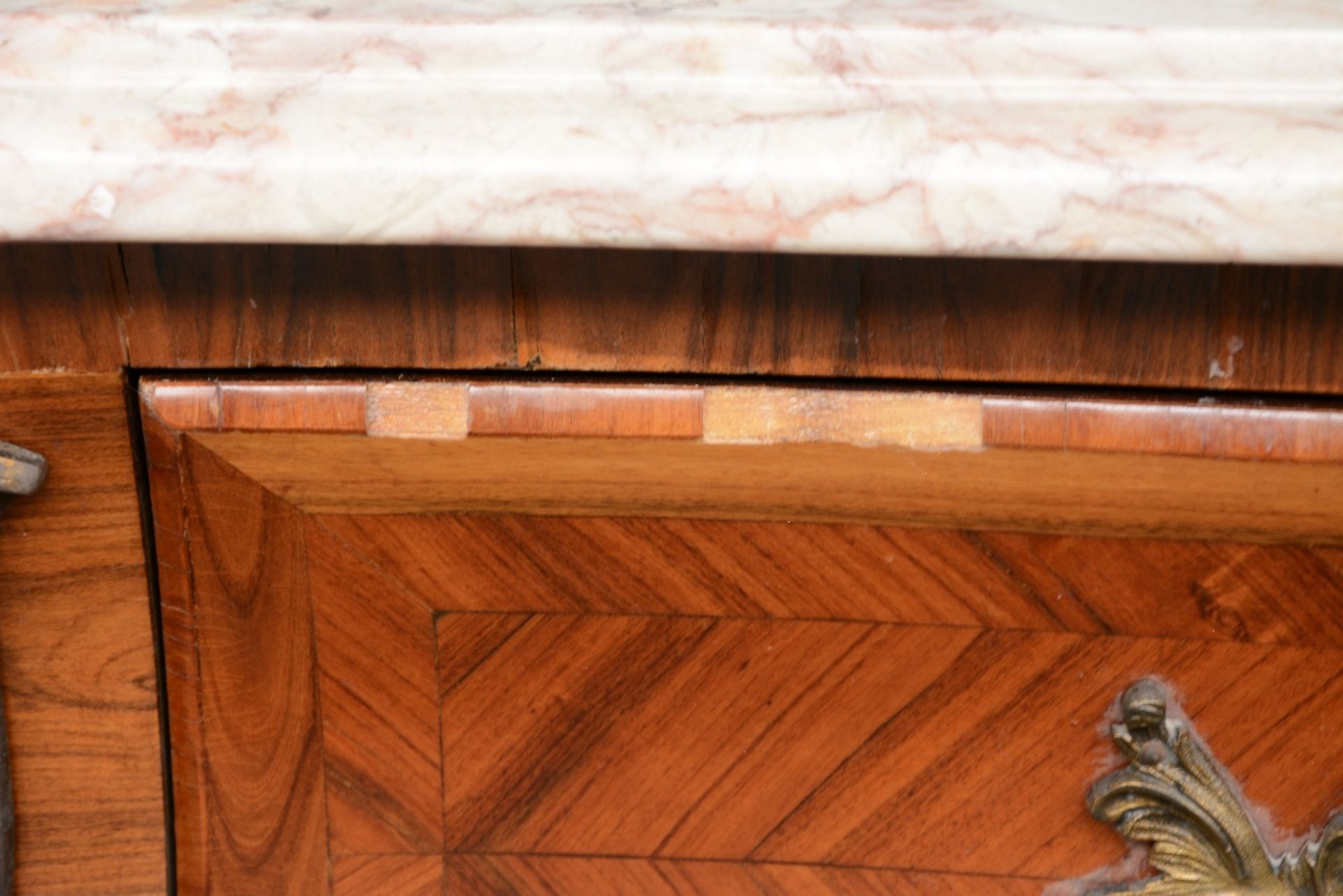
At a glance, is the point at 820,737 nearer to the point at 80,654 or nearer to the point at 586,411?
the point at 586,411

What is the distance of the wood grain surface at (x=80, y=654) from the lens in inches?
12.5

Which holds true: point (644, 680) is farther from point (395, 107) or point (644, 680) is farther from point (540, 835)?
point (395, 107)

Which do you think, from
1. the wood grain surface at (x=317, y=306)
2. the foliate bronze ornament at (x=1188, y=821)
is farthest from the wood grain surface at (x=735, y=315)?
the foliate bronze ornament at (x=1188, y=821)

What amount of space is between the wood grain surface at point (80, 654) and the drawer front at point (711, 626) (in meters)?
0.01

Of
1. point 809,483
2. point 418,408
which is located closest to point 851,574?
point 809,483

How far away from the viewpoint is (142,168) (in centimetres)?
26

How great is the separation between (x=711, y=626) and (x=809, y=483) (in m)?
0.06

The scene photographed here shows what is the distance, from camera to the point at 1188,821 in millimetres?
337

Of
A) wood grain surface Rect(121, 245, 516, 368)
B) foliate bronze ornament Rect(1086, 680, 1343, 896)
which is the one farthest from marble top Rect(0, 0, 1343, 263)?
foliate bronze ornament Rect(1086, 680, 1343, 896)

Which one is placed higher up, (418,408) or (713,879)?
(418,408)

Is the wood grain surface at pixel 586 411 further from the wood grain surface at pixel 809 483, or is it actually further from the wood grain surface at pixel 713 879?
the wood grain surface at pixel 713 879

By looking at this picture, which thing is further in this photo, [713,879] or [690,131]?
[713,879]

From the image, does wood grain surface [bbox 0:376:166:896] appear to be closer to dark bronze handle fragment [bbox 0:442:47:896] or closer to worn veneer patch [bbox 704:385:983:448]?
dark bronze handle fragment [bbox 0:442:47:896]

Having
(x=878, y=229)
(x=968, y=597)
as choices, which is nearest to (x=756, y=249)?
(x=878, y=229)
